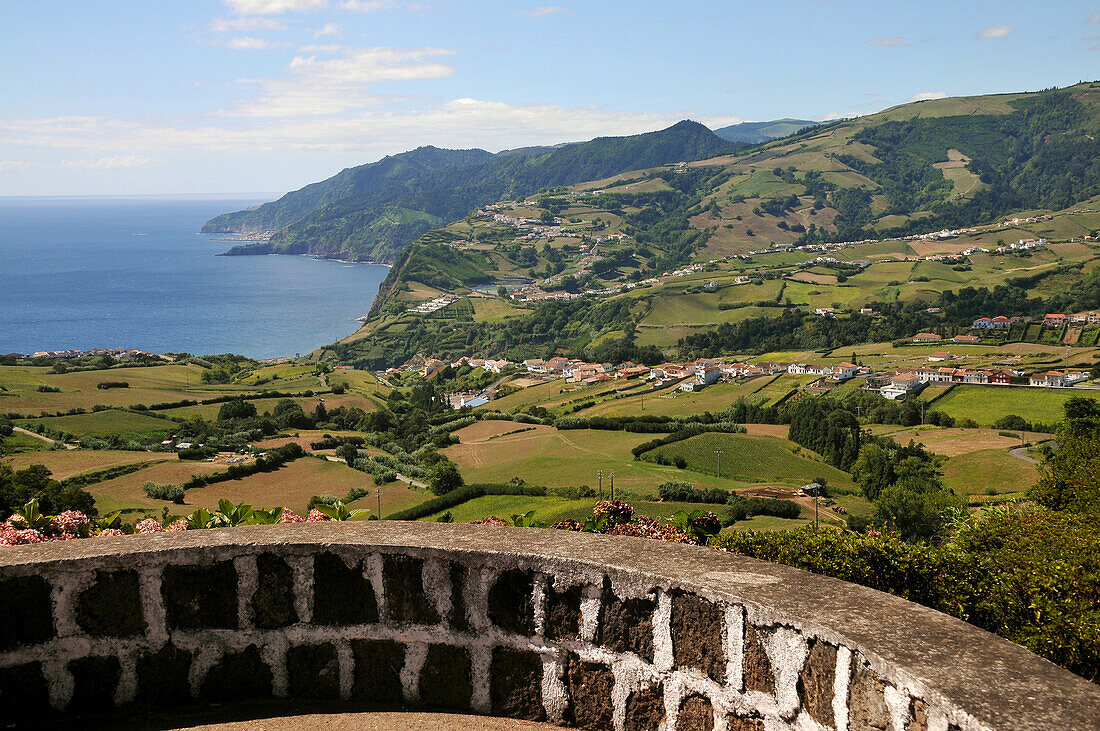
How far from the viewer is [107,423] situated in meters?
60.1

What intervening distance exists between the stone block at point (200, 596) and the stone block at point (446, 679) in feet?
3.21

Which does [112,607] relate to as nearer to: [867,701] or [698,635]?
[698,635]

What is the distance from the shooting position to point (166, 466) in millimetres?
46375

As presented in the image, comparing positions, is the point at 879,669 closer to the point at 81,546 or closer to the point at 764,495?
the point at 81,546

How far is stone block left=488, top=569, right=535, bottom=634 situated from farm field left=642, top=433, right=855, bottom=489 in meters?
46.7

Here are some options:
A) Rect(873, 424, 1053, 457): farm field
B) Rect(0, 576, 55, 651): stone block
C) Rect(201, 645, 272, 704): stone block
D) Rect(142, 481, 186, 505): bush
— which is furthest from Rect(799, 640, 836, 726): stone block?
Rect(873, 424, 1053, 457): farm field

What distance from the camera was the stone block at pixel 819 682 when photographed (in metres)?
3.01

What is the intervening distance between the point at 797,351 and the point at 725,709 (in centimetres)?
11243

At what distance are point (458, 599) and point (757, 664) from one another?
4.54 feet

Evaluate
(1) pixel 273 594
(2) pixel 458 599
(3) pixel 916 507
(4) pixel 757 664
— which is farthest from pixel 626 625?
(3) pixel 916 507

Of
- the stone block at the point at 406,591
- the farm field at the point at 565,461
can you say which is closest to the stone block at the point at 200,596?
the stone block at the point at 406,591

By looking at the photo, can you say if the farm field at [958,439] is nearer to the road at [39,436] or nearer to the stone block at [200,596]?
the stone block at [200,596]

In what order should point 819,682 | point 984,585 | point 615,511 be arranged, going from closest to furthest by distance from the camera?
point 819,682
point 984,585
point 615,511

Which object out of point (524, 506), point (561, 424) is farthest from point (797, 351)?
point (524, 506)
